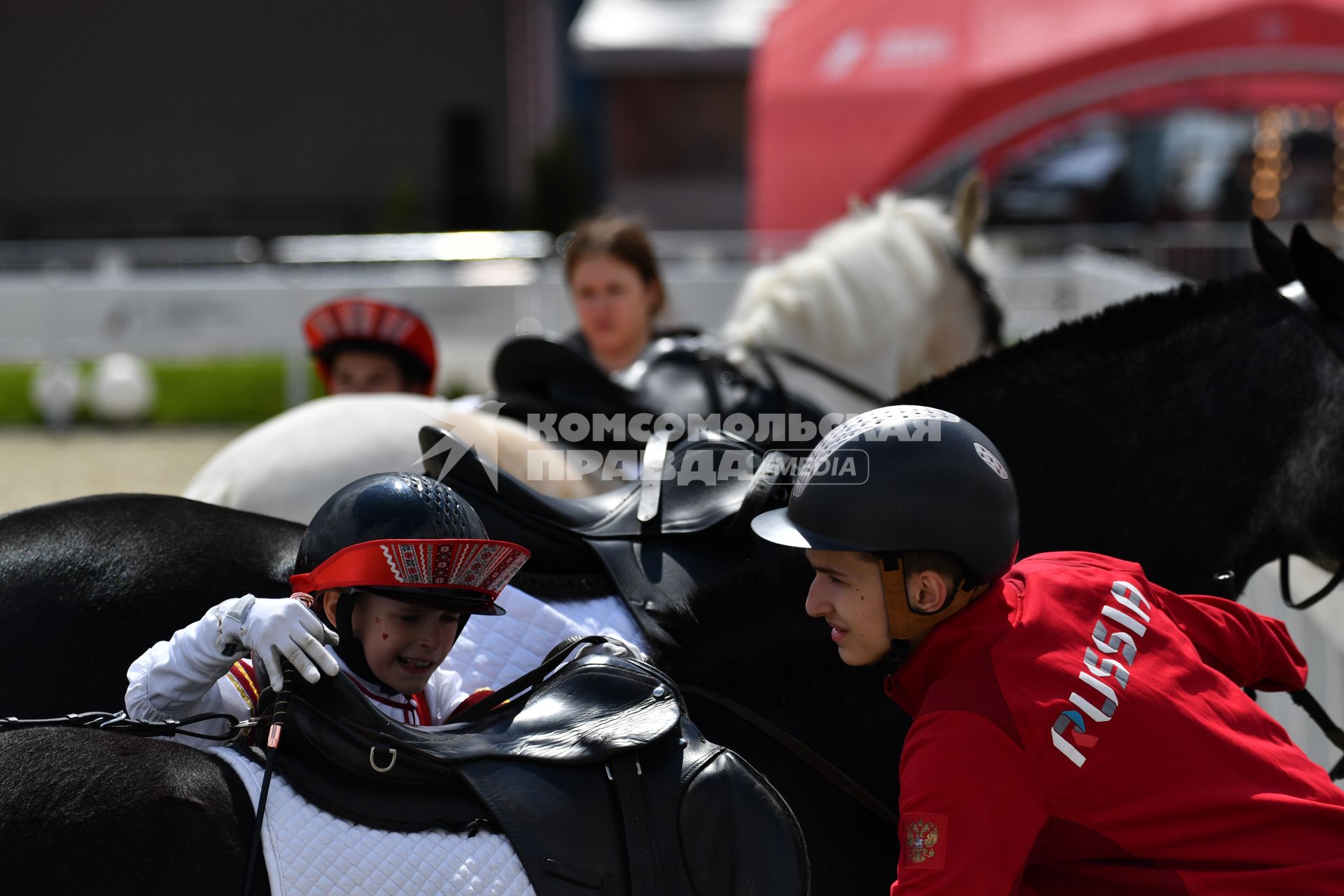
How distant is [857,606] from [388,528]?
2.08 ft

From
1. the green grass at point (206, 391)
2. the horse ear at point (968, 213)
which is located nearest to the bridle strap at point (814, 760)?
the horse ear at point (968, 213)

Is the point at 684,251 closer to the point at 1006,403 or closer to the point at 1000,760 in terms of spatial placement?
the point at 1006,403

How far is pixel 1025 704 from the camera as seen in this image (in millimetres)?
1560

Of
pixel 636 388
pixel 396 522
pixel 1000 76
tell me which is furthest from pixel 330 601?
pixel 1000 76

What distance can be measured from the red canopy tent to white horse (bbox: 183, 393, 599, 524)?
9660mm

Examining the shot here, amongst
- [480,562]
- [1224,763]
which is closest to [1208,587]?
[1224,763]

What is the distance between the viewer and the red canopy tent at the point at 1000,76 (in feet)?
38.6

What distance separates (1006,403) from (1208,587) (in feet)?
1.53

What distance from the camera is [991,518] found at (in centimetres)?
169

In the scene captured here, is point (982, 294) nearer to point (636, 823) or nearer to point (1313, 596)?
point (1313, 596)

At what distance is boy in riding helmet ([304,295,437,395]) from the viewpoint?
387cm

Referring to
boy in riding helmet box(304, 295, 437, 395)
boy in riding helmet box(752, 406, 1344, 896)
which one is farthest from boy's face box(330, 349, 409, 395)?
boy in riding helmet box(752, 406, 1344, 896)

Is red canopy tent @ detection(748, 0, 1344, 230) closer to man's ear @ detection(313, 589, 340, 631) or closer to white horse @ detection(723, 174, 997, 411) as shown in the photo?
white horse @ detection(723, 174, 997, 411)

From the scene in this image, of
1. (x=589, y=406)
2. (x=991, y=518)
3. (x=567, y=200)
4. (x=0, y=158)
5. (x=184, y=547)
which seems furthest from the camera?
(x=0, y=158)
